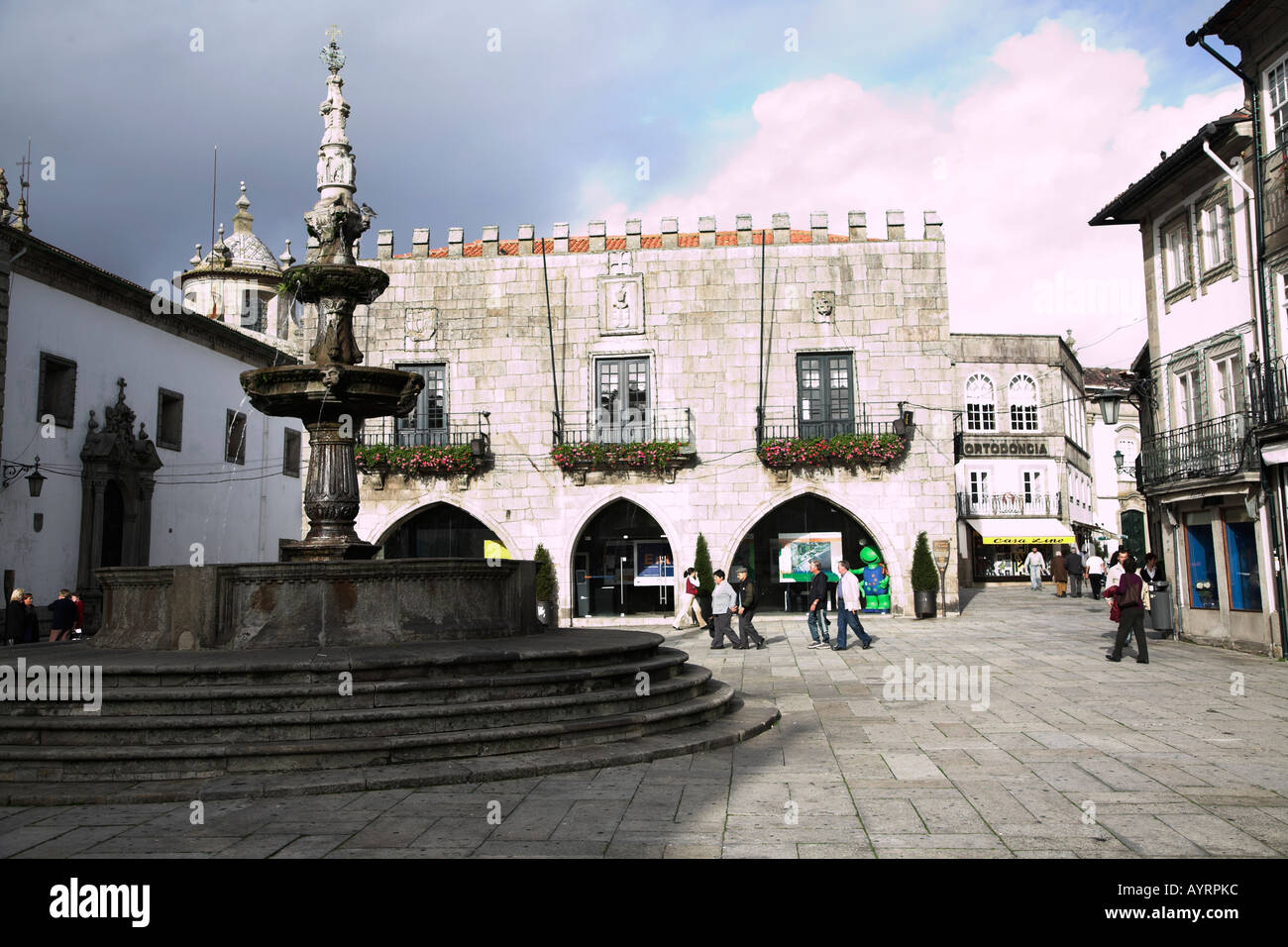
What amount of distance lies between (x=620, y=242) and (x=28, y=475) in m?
15.4

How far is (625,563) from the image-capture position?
27453mm

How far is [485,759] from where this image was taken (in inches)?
304

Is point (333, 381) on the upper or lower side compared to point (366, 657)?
upper

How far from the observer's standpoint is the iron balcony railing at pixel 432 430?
88.7 ft

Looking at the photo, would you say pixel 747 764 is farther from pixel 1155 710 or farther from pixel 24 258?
pixel 24 258

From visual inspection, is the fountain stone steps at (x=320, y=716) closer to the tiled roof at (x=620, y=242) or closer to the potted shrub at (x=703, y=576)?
the potted shrub at (x=703, y=576)

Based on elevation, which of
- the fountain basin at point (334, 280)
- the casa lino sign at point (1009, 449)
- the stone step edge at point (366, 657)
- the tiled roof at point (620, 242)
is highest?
the tiled roof at point (620, 242)

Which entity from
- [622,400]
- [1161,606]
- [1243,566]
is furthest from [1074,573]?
[622,400]

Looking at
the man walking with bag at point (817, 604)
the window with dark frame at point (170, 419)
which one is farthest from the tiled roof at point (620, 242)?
the man walking with bag at point (817, 604)

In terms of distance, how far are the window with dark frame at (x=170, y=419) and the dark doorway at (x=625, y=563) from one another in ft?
38.9

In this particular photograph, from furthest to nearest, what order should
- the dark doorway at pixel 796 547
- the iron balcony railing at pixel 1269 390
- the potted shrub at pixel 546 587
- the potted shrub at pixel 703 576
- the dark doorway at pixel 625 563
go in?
the dark doorway at pixel 625 563 → the dark doorway at pixel 796 547 → the potted shrub at pixel 546 587 → the potted shrub at pixel 703 576 → the iron balcony railing at pixel 1269 390

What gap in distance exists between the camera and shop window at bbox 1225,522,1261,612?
56.4 feet

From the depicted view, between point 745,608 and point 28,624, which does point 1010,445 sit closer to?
point 745,608
